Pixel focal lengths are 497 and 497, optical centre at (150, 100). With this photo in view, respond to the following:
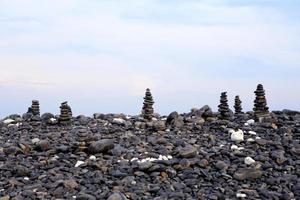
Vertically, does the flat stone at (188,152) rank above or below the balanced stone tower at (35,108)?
below

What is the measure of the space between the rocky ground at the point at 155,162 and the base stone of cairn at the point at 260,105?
3.99ft

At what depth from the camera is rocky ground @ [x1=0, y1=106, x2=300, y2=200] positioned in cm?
1343

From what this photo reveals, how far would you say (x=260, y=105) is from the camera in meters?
21.8

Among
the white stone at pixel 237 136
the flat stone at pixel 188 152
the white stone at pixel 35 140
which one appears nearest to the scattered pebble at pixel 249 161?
the flat stone at pixel 188 152

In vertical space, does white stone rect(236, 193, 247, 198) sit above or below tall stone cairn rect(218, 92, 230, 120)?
below

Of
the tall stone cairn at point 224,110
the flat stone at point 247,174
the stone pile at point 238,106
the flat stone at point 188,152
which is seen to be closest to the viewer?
the flat stone at point 247,174

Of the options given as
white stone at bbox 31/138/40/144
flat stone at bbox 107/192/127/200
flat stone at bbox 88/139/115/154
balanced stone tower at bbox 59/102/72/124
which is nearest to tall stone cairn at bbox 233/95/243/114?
balanced stone tower at bbox 59/102/72/124

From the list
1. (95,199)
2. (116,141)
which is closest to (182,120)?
(116,141)

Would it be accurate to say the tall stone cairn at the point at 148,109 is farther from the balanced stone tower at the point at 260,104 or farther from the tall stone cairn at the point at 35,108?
the tall stone cairn at the point at 35,108

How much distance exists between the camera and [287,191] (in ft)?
45.0

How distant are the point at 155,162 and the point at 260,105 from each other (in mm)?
8607

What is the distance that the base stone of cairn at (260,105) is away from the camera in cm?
2130

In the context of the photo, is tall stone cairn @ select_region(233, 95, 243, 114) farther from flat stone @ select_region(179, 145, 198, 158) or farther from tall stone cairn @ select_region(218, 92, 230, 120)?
flat stone @ select_region(179, 145, 198, 158)

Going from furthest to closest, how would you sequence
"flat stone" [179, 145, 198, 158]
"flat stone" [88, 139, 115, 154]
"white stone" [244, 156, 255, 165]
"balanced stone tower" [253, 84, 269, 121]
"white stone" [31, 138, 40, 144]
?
"balanced stone tower" [253, 84, 269, 121] < "white stone" [31, 138, 40, 144] < "flat stone" [88, 139, 115, 154] < "flat stone" [179, 145, 198, 158] < "white stone" [244, 156, 255, 165]
